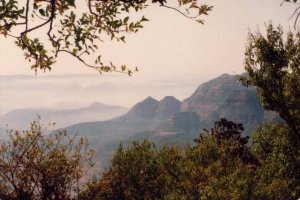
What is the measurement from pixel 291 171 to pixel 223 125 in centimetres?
3419

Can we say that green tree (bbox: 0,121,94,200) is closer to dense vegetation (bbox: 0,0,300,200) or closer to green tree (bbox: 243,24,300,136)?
dense vegetation (bbox: 0,0,300,200)

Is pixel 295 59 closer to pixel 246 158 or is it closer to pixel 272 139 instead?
pixel 272 139

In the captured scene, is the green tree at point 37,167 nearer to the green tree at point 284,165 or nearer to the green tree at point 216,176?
the green tree at point 216,176

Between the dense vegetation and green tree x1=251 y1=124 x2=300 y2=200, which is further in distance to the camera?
green tree x1=251 y1=124 x2=300 y2=200

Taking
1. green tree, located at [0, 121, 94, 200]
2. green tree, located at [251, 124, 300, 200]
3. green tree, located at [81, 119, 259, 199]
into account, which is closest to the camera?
green tree, located at [0, 121, 94, 200]

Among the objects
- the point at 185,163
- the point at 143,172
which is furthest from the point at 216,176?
the point at 143,172

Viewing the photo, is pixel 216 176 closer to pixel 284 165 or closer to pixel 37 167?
pixel 284 165

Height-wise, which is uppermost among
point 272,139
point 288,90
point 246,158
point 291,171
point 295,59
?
point 295,59

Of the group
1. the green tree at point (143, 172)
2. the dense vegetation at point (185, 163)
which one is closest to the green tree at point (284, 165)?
the dense vegetation at point (185, 163)

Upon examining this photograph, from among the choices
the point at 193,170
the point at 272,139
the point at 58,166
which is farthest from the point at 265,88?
the point at 58,166

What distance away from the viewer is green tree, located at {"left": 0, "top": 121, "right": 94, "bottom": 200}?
20.8 meters

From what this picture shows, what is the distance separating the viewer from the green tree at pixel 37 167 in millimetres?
20812

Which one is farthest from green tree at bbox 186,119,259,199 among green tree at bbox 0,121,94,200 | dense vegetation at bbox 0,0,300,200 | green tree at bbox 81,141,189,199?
green tree at bbox 0,121,94,200

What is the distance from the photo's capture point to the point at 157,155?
4638 centimetres
